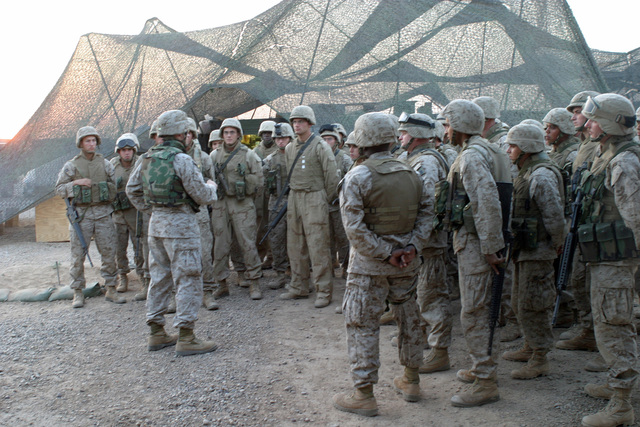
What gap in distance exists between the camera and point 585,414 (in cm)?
324

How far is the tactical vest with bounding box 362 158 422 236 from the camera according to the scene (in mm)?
3180

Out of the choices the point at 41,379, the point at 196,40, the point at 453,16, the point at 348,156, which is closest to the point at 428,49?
the point at 453,16

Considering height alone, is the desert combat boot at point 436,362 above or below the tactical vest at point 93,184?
below

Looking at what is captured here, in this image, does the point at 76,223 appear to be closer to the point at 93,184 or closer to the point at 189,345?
the point at 93,184

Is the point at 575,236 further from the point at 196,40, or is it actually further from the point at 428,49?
the point at 196,40

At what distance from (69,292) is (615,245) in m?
5.94

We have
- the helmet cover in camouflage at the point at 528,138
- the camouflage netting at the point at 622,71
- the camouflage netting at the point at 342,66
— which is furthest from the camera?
the camouflage netting at the point at 622,71

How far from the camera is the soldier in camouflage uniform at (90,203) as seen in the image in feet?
20.5

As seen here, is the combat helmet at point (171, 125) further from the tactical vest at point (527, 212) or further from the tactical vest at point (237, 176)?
the tactical vest at point (527, 212)

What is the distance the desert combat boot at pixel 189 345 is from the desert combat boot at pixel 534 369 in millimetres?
2482

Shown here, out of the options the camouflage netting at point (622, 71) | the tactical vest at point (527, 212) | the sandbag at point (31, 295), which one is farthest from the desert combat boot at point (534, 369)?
the camouflage netting at point (622, 71)

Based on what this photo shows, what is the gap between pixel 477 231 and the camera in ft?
10.9

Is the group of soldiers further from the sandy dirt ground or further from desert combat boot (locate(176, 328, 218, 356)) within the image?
the sandy dirt ground

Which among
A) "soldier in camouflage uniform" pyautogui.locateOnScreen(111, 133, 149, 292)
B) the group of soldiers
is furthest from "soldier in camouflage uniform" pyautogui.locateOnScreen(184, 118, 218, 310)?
"soldier in camouflage uniform" pyautogui.locateOnScreen(111, 133, 149, 292)
